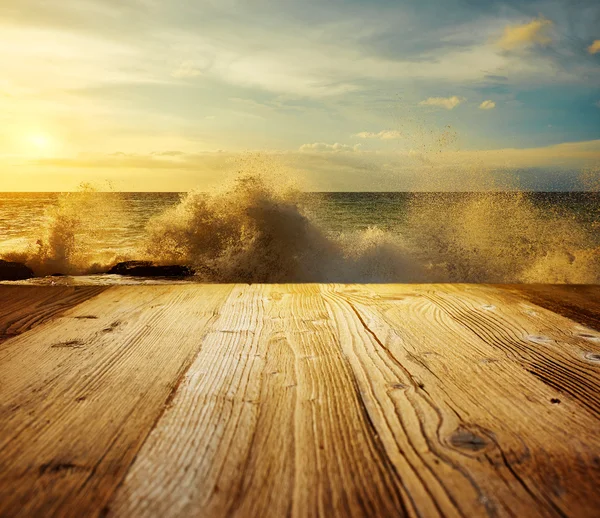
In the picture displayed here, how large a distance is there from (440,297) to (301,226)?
5107 mm

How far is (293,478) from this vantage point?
0.48m

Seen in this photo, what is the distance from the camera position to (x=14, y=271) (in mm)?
7070

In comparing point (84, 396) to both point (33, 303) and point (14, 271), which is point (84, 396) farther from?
point (14, 271)

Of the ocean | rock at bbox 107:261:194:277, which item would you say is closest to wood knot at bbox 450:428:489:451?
the ocean

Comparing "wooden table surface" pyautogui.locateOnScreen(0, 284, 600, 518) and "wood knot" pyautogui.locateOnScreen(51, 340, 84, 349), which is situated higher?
"wooden table surface" pyautogui.locateOnScreen(0, 284, 600, 518)

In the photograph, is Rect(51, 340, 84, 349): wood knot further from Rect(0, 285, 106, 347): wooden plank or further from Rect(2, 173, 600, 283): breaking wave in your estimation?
Rect(2, 173, 600, 283): breaking wave

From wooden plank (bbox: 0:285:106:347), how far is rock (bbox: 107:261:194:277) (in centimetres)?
512

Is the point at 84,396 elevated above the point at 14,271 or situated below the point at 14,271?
above

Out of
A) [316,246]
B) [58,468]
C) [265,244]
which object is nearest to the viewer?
[58,468]

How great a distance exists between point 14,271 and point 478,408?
8001 millimetres

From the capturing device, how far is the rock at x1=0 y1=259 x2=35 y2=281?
6889 mm

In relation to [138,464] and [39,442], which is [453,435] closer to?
[138,464]

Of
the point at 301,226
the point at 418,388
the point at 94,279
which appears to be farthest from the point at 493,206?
the point at 418,388

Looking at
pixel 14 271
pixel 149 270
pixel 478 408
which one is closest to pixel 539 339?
pixel 478 408
